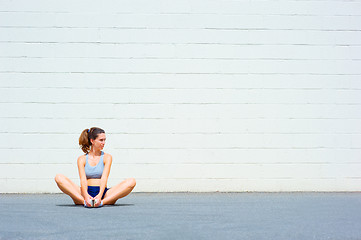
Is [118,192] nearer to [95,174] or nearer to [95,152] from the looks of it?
A: [95,174]

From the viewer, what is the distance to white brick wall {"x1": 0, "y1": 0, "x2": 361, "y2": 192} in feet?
31.2

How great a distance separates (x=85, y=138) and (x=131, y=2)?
296cm

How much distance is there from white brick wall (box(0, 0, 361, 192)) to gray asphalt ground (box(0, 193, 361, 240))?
786mm

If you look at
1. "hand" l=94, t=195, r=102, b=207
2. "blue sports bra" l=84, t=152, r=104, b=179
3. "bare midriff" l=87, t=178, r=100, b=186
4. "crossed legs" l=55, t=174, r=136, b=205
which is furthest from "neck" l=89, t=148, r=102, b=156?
"hand" l=94, t=195, r=102, b=207

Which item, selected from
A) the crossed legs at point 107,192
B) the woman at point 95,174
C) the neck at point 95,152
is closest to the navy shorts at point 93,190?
the woman at point 95,174

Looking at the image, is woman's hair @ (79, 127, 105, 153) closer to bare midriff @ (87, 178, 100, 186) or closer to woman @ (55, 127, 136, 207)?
woman @ (55, 127, 136, 207)

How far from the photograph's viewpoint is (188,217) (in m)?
6.18

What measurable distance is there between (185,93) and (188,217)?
12.1ft

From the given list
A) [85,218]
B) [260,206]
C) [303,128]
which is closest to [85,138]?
[85,218]

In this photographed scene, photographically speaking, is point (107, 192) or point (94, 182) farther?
point (107, 192)

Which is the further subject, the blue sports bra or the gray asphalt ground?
the blue sports bra

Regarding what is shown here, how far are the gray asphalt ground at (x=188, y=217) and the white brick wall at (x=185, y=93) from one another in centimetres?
79

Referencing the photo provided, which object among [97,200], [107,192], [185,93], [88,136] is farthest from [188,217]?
[185,93]

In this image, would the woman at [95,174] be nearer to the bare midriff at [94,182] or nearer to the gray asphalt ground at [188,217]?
the bare midriff at [94,182]
